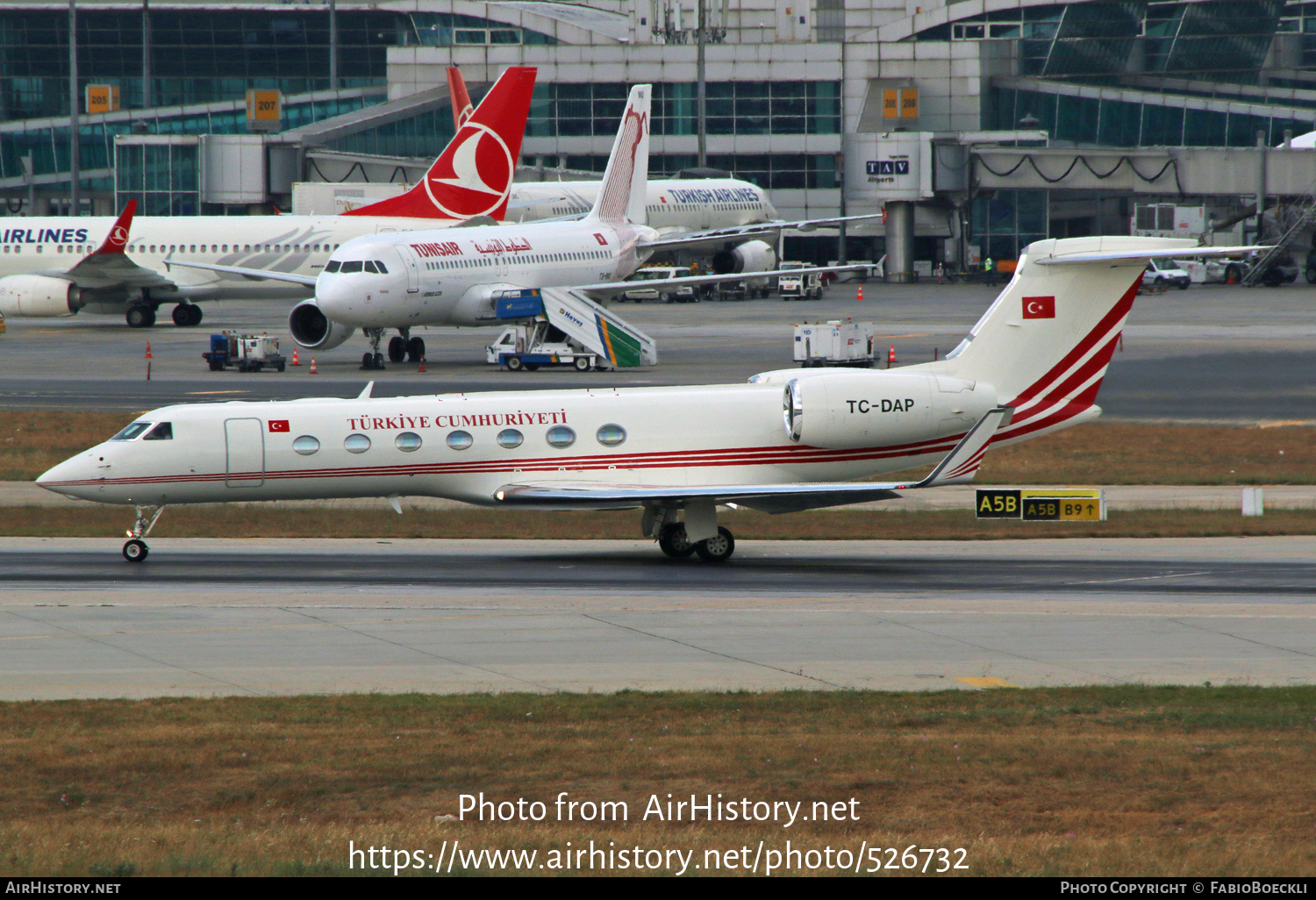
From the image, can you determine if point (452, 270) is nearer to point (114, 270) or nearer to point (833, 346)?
point (833, 346)

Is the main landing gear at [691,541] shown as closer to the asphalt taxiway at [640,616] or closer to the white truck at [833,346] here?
the asphalt taxiway at [640,616]

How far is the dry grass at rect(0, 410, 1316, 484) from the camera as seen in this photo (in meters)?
37.3

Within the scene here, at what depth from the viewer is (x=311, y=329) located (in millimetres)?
59344

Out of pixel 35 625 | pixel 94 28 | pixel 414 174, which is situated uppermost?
pixel 94 28

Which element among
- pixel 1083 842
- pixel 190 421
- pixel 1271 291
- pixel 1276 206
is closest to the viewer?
pixel 1083 842

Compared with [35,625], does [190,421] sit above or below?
above

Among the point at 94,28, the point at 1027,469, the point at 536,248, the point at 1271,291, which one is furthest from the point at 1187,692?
the point at 94,28

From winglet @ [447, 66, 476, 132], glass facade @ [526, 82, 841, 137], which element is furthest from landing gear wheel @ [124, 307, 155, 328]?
glass facade @ [526, 82, 841, 137]

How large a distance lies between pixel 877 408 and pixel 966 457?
2540 millimetres

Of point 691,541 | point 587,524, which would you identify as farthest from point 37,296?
point 691,541

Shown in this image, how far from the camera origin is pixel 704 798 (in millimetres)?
13289

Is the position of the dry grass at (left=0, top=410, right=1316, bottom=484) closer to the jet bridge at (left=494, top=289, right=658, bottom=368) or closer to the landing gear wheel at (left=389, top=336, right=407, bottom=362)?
the landing gear wheel at (left=389, top=336, right=407, bottom=362)

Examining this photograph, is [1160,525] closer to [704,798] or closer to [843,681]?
[843,681]

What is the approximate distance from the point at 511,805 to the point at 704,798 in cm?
169
